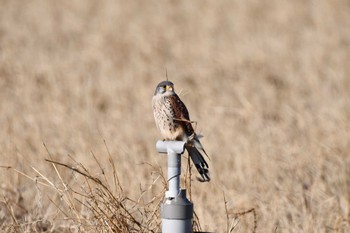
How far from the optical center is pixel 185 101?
672cm

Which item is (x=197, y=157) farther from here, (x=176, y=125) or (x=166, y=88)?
(x=166, y=88)

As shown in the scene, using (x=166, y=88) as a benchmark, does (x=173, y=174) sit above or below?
below

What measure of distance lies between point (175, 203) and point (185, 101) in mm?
3997

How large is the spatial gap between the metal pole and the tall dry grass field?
1.24 ft

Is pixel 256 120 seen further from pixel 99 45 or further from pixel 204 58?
pixel 99 45

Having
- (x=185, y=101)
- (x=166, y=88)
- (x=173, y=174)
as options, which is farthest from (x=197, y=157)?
(x=185, y=101)

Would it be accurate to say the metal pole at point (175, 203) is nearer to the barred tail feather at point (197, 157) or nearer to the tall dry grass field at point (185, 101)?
the barred tail feather at point (197, 157)

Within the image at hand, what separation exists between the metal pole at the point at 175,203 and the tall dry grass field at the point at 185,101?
1.24ft

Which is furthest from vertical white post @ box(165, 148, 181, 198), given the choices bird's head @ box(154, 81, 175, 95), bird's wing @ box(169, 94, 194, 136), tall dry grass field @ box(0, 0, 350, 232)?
tall dry grass field @ box(0, 0, 350, 232)

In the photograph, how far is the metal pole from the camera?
274cm

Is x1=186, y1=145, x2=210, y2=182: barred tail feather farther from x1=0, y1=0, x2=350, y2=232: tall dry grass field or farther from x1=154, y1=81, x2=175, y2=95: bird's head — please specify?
x1=0, y1=0, x2=350, y2=232: tall dry grass field

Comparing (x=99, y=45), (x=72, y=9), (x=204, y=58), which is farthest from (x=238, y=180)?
(x=72, y=9)

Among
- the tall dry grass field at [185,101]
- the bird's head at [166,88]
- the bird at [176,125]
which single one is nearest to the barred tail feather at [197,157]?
the bird at [176,125]

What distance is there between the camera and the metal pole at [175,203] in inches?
108
